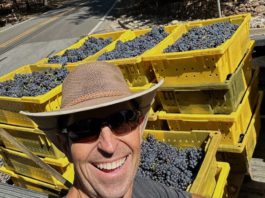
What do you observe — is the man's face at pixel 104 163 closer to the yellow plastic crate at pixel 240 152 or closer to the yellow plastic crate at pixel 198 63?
the yellow plastic crate at pixel 198 63

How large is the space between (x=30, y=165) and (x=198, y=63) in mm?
3323

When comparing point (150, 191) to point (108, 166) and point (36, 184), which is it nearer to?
point (108, 166)

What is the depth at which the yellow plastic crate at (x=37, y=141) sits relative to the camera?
5.91m

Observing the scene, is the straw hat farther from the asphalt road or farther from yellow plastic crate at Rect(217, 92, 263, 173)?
the asphalt road

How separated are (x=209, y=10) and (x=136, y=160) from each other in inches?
685

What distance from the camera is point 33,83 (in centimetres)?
645

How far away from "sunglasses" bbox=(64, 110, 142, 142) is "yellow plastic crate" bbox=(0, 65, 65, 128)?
137 inches

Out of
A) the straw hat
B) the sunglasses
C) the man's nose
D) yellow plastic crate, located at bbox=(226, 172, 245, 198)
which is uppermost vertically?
the straw hat

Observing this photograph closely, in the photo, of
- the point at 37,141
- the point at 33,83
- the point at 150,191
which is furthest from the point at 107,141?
the point at 33,83

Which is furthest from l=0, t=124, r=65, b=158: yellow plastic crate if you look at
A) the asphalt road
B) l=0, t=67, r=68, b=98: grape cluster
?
the asphalt road

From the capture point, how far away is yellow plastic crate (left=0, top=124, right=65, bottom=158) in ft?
19.4

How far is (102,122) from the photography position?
2.20 meters

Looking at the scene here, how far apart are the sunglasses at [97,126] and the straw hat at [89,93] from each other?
0.23ft

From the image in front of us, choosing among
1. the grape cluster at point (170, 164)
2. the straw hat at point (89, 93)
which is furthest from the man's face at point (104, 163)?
the grape cluster at point (170, 164)
